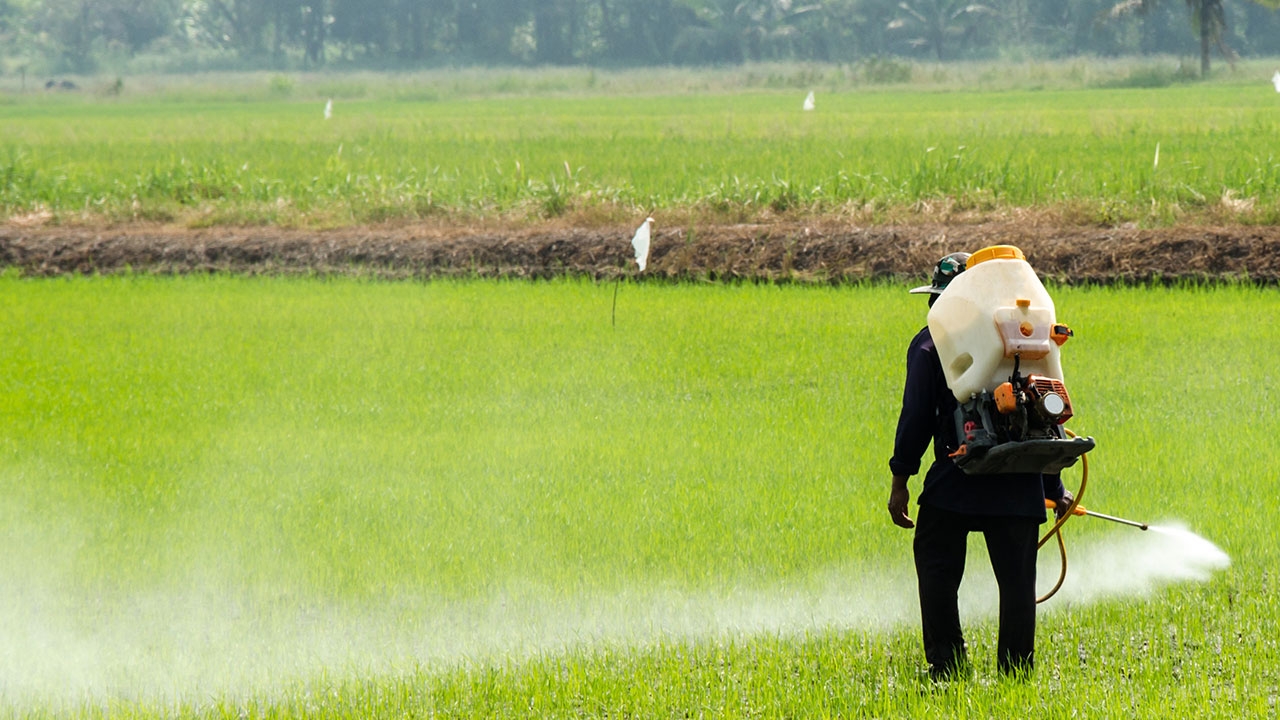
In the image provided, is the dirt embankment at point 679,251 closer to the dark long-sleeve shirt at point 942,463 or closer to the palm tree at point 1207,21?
the dark long-sleeve shirt at point 942,463

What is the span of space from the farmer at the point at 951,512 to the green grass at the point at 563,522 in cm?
20

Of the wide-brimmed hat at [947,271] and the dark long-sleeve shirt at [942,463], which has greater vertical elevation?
the wide-brimmed hat at [947,271]

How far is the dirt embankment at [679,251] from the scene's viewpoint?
12.9m

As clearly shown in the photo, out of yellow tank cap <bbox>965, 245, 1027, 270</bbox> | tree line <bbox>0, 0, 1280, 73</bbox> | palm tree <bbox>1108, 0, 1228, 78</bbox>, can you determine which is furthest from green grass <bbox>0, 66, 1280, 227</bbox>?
tree line <bbox>0, 0, 1280, 73</bbox>

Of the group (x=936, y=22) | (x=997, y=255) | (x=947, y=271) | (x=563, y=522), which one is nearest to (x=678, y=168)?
(x=563, y=522)

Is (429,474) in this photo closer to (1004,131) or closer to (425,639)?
(425,639)

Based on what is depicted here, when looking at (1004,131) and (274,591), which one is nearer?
(274,591)

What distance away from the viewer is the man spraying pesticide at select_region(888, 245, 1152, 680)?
3.54 m

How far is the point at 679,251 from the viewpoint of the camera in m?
14.1

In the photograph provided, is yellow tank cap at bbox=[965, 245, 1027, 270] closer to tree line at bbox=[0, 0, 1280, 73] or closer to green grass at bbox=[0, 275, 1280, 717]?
green grass at bbox=[0, 275, 1280, 717]

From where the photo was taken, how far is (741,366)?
9.47 metres

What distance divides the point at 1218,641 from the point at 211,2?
3082 inches

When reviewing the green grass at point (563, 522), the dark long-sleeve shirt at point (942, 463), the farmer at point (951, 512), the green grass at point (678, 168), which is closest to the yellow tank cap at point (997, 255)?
the farmer at point (951, 512)

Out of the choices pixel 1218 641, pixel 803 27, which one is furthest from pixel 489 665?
pixel 803 27
